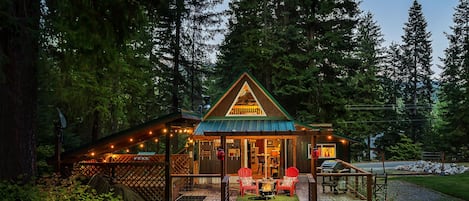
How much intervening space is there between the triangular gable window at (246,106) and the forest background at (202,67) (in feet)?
12.9

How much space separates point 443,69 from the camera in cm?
3188

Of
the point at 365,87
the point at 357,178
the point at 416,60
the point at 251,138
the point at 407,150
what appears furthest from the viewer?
the point at 416,60

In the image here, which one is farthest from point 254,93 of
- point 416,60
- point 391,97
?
point 416,60

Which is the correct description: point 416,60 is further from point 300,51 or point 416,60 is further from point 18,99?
point 18,99

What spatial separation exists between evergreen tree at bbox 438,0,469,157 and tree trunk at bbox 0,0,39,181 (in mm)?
27031

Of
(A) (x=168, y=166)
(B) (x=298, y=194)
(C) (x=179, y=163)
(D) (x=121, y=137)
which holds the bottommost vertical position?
(B) (x=298, y=194)

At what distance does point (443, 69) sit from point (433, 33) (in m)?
5.34

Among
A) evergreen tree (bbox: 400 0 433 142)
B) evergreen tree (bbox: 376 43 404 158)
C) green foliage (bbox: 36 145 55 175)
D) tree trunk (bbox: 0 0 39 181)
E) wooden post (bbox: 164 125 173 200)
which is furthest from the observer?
evergreen tree (bbox: 400 0 433 142)

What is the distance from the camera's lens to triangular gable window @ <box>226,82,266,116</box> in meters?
15.1

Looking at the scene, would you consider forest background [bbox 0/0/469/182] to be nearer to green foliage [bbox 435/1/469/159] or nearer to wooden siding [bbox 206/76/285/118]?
green foliage [bbox 435/1/469/159]

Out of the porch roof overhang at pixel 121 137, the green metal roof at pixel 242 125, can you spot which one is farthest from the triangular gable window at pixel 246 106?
the porch roof overhang at pixel 121 137

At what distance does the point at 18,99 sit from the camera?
21.8ft

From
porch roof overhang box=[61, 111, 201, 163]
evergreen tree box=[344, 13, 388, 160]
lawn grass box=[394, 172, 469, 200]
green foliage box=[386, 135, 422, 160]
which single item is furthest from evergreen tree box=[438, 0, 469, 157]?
porch roof overhang box=[61, 111, 201, 163]

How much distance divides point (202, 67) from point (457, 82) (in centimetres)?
1995
